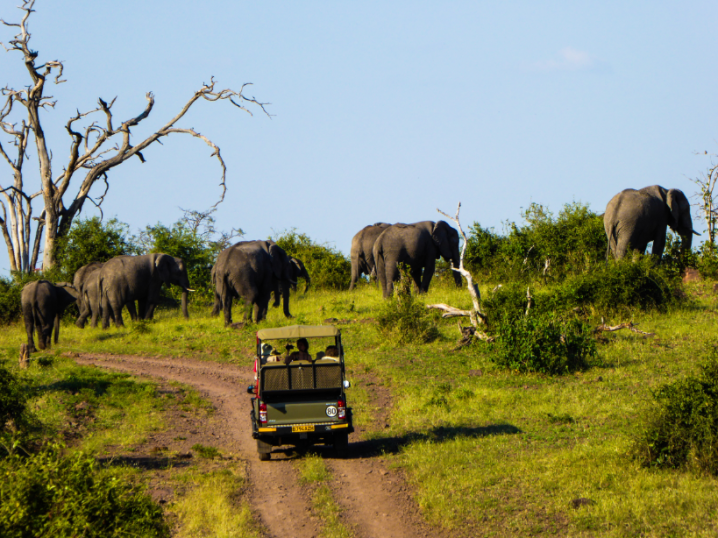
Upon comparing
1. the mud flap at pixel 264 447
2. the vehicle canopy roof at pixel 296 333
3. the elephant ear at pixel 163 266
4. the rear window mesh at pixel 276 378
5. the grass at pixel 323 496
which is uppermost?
the elephant ear at pixel 163 266

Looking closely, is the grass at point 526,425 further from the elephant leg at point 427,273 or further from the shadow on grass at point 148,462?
the elephant leg at point 427,273

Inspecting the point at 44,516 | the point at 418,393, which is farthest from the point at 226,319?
the point at 44,516

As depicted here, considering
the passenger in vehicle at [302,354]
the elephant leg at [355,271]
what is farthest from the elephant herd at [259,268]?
the passenger in vehicle at [302,354]

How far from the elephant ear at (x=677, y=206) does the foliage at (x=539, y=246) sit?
108 inches

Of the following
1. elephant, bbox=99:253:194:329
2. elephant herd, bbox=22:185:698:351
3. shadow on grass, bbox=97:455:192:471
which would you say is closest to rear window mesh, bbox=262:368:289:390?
shadow on grass, bbox=97:455:192:471

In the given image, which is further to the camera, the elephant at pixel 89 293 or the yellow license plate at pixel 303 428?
the elephant at pixel 89 293

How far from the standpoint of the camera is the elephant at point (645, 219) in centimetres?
2298

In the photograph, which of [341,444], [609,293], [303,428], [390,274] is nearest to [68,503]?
[303,428]

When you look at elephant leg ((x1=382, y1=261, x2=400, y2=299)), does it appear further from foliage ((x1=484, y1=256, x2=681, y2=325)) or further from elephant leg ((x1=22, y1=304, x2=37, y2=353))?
elephant leg ((x1=22, y1=304, x2=37, y2=353))

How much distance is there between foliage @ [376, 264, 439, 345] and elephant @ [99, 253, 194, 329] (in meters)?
10.8

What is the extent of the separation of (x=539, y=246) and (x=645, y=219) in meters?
5.16

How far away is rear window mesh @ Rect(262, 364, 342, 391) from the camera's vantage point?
10.5 m

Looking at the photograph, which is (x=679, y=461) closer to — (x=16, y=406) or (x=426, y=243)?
(x=16, y=406)

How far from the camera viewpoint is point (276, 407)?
1038 cm
